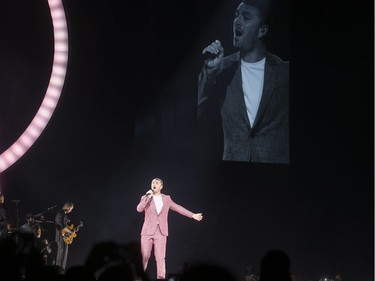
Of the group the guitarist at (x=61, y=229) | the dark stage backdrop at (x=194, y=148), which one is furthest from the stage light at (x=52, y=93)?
the guitarist at (x=61, y=229)

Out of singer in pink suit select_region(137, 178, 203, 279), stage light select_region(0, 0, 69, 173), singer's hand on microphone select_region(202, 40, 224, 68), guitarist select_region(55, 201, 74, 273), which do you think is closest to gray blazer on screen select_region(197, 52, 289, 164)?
singer's hand on microphone select_region(202, 40, 224, 68)

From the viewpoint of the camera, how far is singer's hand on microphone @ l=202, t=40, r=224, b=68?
10453mm

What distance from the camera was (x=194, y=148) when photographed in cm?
1047

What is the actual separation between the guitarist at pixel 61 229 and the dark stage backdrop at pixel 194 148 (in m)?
0.56

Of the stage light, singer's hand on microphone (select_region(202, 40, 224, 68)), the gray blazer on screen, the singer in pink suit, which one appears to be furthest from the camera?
singer's hand on microphone (select_region(202, 40, 224, 68))

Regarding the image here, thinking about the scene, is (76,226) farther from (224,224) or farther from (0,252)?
(0,252)

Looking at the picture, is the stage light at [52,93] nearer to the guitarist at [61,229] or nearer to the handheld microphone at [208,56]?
the guitarist at [61,229]

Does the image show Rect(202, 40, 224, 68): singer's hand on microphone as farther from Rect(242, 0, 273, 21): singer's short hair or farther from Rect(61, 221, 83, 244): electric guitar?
Rect(61, 221, 83, 244): electric guitar

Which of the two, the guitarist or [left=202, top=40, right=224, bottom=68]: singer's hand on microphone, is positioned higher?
[left=202, top=40, right=224, bottom=68]: singer's hand on microphone

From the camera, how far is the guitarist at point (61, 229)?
963cm

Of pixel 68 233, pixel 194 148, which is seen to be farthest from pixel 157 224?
pixel 194 148

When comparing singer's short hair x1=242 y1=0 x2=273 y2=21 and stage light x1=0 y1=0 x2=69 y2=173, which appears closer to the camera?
stage light x1=0 y1=0 x2=69 y2=173

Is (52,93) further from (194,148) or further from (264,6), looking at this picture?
(264,6)

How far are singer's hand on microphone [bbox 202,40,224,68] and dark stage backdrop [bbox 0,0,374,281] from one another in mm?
91
